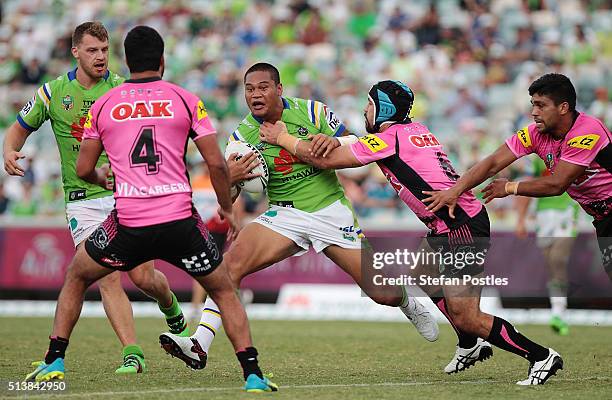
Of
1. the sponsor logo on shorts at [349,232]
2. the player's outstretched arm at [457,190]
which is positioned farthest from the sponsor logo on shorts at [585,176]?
the sponsor logo on shorts at [349,232]

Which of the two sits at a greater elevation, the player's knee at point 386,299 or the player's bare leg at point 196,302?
the player's knee at point 386,299


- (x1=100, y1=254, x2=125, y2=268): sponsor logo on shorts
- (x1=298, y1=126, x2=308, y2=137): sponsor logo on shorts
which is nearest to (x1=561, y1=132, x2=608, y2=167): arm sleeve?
(x1=298, y1=126, x2=308, y2=137): sponsor logo on shorts

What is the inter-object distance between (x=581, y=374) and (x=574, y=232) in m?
5.92

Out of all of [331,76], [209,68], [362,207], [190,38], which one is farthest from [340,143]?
[190,38]

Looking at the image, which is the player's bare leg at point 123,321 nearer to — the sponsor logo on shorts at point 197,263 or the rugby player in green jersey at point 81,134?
the rugby player in green jersey at point 81,134

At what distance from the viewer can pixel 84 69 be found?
9461mm

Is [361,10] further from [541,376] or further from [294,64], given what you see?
[541,376]

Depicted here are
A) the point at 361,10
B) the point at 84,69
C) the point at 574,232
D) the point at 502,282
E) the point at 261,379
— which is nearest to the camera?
the point at 261,379

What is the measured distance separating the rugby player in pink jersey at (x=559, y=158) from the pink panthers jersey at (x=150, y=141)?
2.26 metres

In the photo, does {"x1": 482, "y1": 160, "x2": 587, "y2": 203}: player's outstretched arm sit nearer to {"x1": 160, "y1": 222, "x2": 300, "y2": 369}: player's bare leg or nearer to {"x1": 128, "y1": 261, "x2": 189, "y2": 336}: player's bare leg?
{"x1": 160, "y1": 222, "x2": 300, "y2": 369}: player's bare leg

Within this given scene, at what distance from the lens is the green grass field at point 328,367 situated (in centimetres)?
757

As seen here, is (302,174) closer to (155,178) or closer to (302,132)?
(302,132)

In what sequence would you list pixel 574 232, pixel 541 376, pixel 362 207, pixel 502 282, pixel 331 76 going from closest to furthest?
1. pixel 541 376
2. pixel 574 232
3. pixel 502 282
4. pixel 362 207
5. pixel 331 76

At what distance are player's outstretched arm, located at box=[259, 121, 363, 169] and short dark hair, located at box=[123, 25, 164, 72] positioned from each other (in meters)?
1.82
